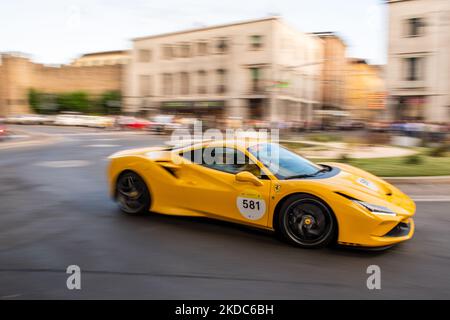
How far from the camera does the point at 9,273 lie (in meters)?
4.41

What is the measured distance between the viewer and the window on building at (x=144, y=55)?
1963 inches

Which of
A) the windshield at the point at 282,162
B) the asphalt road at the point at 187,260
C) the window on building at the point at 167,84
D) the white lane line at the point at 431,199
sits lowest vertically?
the asphalt road at the point at 187,260

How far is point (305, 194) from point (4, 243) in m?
3.66

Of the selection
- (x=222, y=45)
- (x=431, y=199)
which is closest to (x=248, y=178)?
(x=431, y=199)

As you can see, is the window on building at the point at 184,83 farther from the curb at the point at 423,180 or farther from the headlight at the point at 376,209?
the headlight at the point at 376,209

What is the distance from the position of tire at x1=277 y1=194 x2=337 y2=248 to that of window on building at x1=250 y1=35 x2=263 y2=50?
126ft

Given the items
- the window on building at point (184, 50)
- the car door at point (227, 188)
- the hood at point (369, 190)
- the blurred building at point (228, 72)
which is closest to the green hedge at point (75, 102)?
the blurred building at point (228, 72)

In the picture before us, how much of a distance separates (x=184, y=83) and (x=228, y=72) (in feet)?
19.0

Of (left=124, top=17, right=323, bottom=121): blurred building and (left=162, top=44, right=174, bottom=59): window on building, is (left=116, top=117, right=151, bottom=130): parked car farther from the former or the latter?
(left=162, top=44, right=174, bottom=59): window on building

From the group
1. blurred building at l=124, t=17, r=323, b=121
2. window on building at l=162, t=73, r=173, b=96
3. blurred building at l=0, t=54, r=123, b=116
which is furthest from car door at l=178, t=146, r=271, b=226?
blurred building at l=0, t=54, r=123, b=116

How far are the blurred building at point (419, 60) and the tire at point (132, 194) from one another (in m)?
30.4

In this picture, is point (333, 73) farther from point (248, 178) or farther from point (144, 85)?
point (248, 178)
